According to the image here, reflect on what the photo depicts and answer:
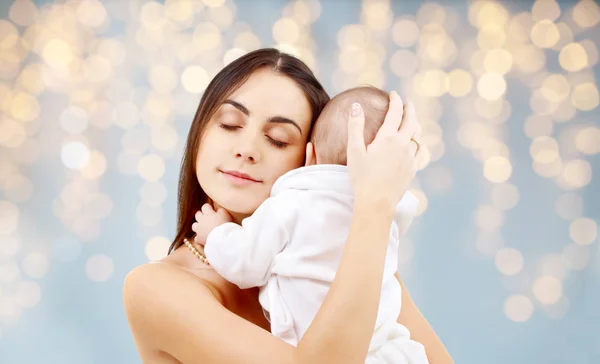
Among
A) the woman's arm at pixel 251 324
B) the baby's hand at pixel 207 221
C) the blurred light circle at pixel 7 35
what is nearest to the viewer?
the woman's arm at pixel 251 324

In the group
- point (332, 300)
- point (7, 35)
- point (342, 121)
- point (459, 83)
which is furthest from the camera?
point (459, 83)

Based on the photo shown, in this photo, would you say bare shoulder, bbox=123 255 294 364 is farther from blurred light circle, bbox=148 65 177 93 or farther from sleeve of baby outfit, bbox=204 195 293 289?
blurred light circle, bbox=148 65 177 93

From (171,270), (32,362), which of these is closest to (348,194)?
(171,270)

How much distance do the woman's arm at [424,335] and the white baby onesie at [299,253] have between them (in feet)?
0.85

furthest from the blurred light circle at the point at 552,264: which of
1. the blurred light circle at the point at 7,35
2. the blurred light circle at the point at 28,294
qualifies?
the blurred light circle at the point at 7,35

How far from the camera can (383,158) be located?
3.94ft

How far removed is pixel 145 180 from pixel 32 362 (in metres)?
0.96

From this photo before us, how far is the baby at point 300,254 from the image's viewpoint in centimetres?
119

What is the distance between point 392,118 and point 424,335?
1.75 ft

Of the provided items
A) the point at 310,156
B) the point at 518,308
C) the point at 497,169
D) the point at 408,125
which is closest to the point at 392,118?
the point at 408,125

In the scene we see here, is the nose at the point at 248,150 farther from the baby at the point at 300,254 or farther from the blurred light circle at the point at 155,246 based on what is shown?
the blurred light circle at the point at 155,246

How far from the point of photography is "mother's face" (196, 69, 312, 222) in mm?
1401

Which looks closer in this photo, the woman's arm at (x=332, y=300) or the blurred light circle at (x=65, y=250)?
the woman's arm at (x=332, y=300)

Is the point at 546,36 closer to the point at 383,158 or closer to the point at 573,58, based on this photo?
the point at 573,58
